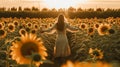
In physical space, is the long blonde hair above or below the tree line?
above

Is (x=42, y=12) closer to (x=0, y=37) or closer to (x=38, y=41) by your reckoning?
(x=0, y=37)

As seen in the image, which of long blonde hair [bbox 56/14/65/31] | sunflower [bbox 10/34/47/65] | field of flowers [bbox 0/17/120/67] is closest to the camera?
field of flowers [bbox 0/17/120/67]

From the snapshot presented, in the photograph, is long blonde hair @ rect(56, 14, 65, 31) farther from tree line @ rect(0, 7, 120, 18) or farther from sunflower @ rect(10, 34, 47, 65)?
tree line @ rect(0, 7, 120, 18)

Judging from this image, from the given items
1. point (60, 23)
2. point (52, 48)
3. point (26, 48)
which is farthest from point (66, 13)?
point (26, 48)

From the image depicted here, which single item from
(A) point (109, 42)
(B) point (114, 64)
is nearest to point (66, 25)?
(A) point (109, 42)

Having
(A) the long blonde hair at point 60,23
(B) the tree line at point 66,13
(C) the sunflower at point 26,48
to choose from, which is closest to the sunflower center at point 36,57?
(C) the sunflower at point 26,48

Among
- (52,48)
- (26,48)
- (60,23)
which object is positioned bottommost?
(52,48)

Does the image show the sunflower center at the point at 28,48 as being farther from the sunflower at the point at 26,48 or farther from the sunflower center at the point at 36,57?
the sunflower center at the point at 36,57

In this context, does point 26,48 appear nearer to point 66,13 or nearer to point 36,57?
point 36,57

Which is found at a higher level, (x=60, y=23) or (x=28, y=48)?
(x=28, y=48)

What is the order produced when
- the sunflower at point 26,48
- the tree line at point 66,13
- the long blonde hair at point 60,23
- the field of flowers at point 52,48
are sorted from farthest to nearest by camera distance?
1. the tree line at point 66,13
2. the long blonde hair at point 60,23
3. the sunflower at point 26,48
4. the field of flowers at point 52,48

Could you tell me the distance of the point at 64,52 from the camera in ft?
36.9

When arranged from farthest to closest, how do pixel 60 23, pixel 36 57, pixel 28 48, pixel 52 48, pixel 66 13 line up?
pixel 66 13 → pixel 52 48 → pixel 60 23 → pixel 28 48 → pixel 36 57

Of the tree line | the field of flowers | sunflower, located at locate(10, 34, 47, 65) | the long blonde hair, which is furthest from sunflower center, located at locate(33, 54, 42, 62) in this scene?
the tree line
